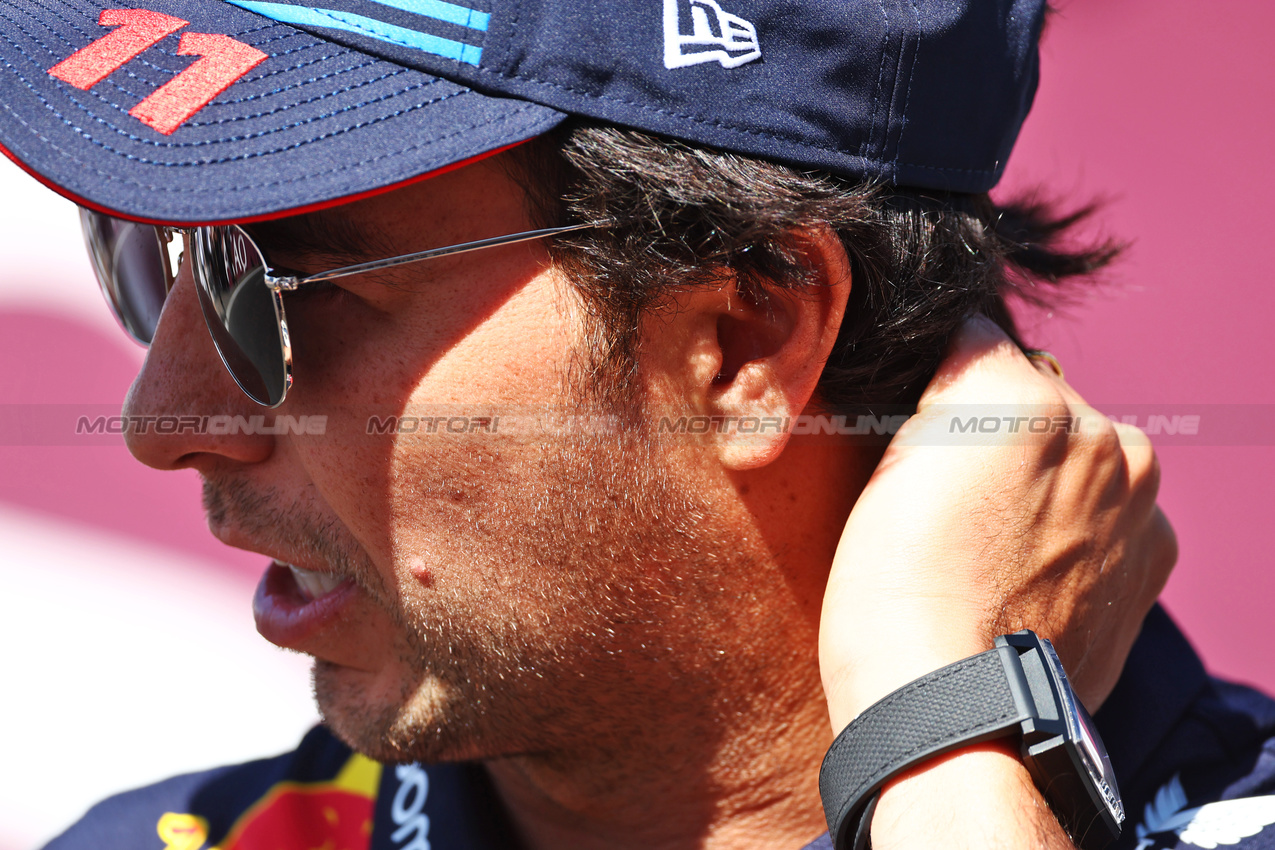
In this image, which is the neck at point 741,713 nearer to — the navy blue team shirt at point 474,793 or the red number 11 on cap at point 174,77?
the navy blue team shirt at point 474,793

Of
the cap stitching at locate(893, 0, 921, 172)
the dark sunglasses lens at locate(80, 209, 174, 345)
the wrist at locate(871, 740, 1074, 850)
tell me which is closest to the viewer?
the wrist at locate(871, 740, 1074, 850)

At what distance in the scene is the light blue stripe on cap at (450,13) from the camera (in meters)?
1.12

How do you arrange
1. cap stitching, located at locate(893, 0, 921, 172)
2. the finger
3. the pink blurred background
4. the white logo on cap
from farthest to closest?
1. the pink blurred background
2. the finger
3. cap stitching, located at locate(893, 0, 921, 172)
4. the white logo on cap

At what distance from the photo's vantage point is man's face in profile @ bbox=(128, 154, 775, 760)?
124 centimetres

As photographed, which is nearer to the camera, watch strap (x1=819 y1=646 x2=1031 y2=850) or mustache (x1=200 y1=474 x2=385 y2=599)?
watch strap (x1=819 y1=646 x2=1031 y2=850)

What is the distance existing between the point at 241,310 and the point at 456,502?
39 cm

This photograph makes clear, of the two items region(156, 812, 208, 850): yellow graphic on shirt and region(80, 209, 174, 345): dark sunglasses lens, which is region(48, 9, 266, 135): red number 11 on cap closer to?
region(80, 209, 174, 345): dark sunglasses lens

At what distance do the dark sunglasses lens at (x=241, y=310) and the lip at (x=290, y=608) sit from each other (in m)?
0.39

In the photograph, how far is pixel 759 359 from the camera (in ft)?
4.51

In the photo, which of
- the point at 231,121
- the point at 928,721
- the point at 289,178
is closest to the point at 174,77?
the point at 231,121

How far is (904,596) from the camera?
1218 millimetres

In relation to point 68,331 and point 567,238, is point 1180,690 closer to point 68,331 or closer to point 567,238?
point 567,238

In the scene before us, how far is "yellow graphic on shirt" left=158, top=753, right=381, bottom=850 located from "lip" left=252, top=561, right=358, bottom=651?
1.44 ft

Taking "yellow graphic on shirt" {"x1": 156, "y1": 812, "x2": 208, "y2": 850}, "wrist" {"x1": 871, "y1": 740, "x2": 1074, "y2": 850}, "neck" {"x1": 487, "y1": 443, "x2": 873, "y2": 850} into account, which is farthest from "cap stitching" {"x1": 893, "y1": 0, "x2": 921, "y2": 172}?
"yellow graphic on shirt" {"x1": 156, "y1": 812, "x2": 208, "y2": 850}
